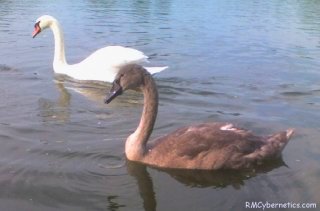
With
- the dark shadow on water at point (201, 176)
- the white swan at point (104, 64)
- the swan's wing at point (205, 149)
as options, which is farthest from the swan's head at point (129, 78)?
the white swan at point (104, 64)

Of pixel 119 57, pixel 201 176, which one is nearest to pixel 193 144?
pixel 201 176

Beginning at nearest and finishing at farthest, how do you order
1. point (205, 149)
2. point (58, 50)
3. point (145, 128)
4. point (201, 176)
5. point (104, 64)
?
1. point (201, 176)
2. point (205, 149)
3. point (145, 128)
4. point (104, 64)
5. point (58, 50)

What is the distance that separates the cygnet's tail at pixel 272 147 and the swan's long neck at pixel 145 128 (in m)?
1.40

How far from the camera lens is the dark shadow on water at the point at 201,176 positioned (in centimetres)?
654

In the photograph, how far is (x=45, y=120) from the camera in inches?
354

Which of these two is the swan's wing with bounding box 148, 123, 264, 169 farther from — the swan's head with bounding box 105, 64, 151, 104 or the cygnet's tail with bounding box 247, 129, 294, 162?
the swan's head with bounding box 105, 64, 151, 104

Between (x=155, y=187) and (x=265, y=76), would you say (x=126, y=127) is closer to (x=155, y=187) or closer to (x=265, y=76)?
(x=155, y=187)

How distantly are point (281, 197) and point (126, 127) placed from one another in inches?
129

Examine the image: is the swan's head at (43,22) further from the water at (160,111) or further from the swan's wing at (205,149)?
the swan's wing at (205,149)

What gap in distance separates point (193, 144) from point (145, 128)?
73 centimetres

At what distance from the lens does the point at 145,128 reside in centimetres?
729

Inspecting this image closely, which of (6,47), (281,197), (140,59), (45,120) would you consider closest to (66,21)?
(6,47)

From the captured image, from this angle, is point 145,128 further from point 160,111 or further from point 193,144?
point 160,111

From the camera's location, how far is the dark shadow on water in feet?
21.5
